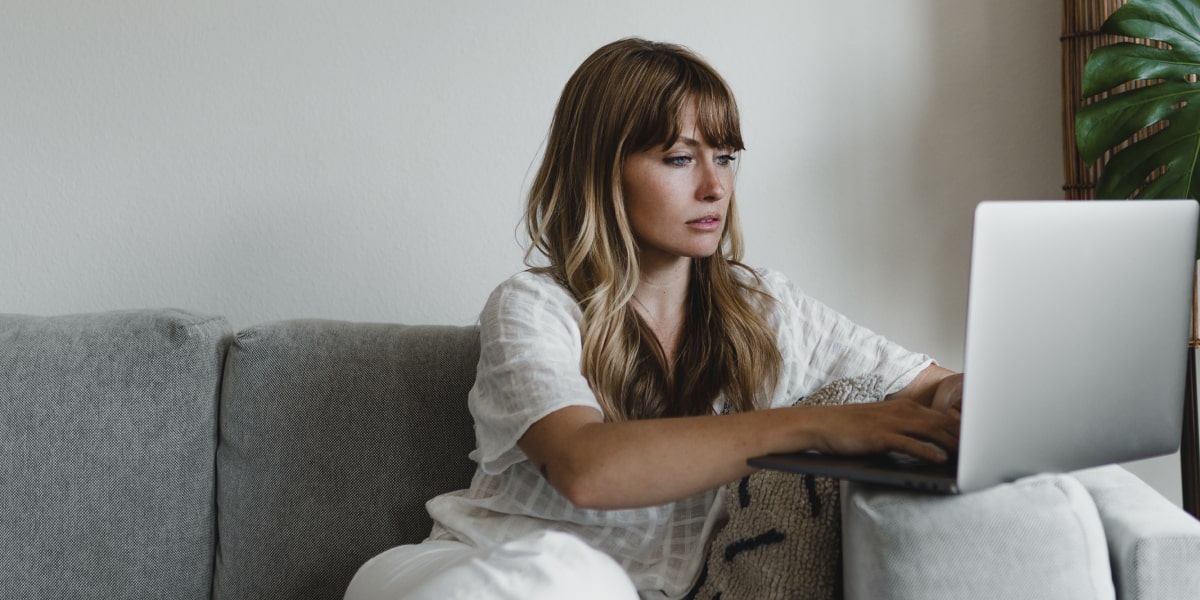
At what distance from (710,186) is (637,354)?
0.24 m

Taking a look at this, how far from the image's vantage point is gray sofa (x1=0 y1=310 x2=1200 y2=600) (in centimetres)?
140

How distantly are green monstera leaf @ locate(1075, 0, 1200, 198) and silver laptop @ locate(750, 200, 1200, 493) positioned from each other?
557 millimetres

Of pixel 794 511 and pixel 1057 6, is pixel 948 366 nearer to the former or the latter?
pixel 1057 6

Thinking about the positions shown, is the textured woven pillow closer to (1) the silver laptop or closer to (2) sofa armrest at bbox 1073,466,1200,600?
(1) the silver laptop

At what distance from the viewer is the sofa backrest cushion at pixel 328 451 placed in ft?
4.65

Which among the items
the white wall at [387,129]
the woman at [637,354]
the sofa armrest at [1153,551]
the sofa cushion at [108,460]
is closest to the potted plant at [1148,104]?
the white wall at [387,129]

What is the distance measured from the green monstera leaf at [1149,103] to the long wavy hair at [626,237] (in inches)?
21.5

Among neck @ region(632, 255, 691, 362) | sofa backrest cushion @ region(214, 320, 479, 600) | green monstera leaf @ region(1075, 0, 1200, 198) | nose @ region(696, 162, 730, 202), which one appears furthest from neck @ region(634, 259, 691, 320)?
green monstera leaf @ region(1075, 0, 1200, 198)

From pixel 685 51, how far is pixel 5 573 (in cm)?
118

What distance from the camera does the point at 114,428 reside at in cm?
142

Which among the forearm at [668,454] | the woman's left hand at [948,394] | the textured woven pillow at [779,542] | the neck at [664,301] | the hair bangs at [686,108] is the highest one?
the hair bangs at [686,108]

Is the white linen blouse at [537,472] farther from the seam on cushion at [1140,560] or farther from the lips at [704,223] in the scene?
the seam on cushion at [1140,560]

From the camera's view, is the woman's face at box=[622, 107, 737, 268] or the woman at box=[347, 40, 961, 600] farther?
the woman's face at box=[622, 107, 737, 268]

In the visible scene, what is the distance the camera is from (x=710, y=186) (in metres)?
1.31
